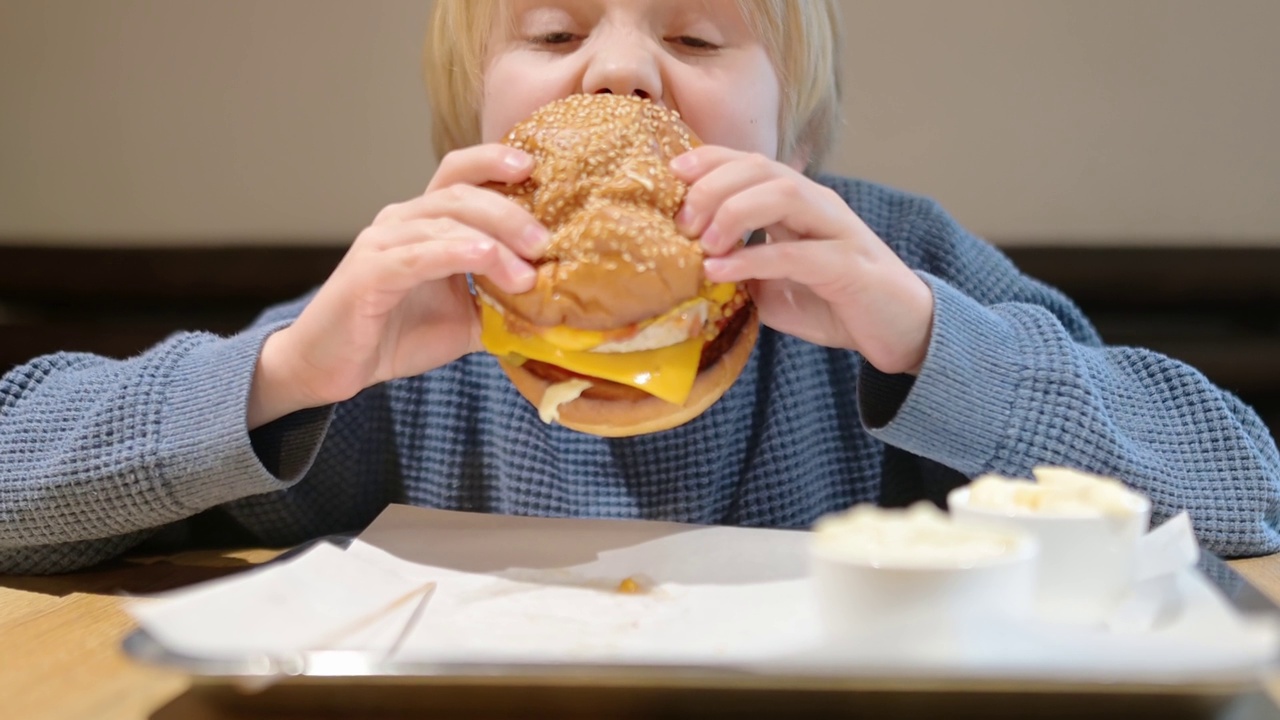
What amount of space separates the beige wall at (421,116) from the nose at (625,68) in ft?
4.56

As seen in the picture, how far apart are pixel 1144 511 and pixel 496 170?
0.68 meters

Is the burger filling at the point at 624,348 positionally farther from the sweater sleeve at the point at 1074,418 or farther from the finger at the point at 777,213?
the sweater sleeve at the point at 1074,418

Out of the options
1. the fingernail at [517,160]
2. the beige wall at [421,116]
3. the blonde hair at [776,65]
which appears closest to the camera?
the fingernail at [517,160]

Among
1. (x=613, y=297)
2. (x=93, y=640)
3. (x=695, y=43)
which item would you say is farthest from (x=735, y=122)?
(x=93, y=640)

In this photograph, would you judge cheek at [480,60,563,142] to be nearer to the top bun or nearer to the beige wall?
the top bun

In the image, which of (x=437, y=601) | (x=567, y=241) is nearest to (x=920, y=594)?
(x=437, y=601)

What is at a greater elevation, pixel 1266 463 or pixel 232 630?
pixel 232 630

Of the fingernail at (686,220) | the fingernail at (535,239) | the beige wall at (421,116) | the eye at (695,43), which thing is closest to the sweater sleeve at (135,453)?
the fingernail at (535,239)

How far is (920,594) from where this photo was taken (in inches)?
25.1

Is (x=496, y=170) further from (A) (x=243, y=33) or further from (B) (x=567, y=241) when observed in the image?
(A) (x=243, y=33)

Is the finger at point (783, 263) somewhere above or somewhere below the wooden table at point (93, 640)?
above

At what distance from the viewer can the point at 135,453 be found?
1.07 meters

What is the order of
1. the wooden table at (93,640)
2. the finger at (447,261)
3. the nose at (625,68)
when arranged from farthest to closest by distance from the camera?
the nose at (625,68)
the finger at (447,261)
the wooden table at (93,640)

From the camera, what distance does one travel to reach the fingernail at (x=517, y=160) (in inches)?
41.0
